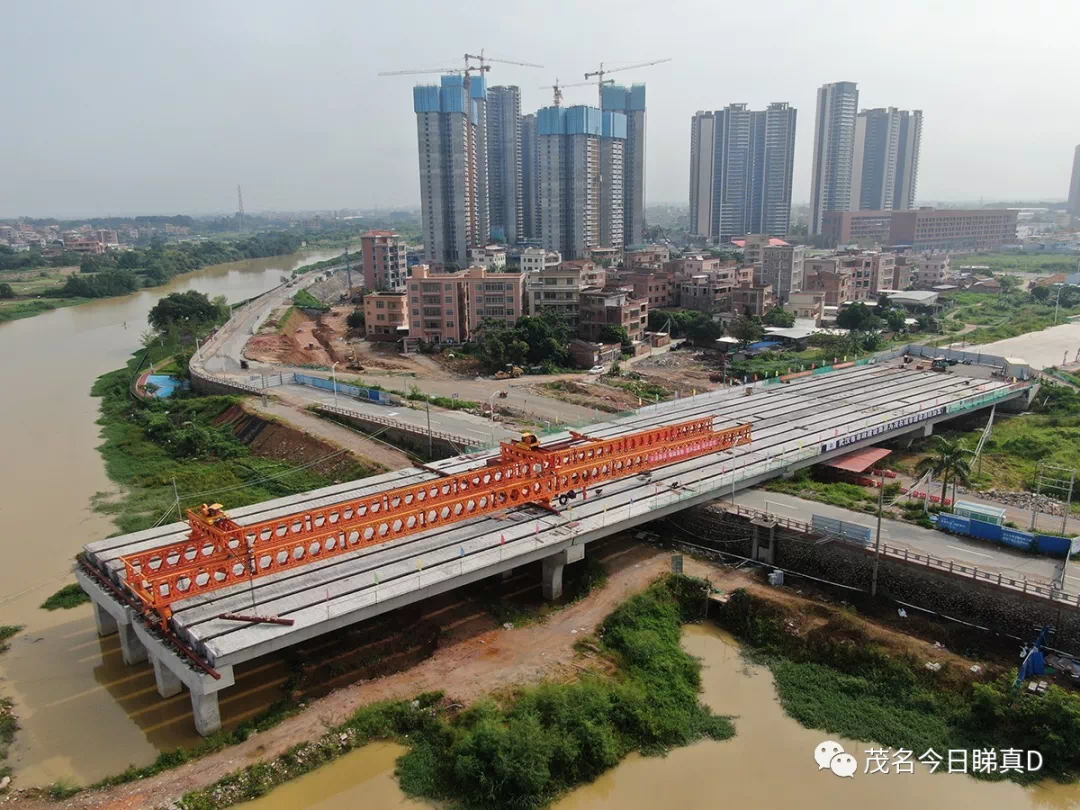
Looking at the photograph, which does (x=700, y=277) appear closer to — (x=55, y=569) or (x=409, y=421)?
(x=409, y=421)

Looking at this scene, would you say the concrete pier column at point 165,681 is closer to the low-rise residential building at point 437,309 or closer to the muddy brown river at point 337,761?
the muddy brown river at point 337,761

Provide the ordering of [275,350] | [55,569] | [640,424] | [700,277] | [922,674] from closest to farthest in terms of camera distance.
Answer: [922,674] < [55,569] < [640,424] < [275,350] < [700,277]

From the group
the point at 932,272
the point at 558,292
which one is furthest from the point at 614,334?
the point at 932,272

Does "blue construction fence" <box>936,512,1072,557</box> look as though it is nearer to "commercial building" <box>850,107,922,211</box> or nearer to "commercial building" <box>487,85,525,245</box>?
"commercial building" <box>487,85,525,245</box>

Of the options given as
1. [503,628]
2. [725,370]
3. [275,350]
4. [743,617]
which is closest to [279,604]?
[503,628]

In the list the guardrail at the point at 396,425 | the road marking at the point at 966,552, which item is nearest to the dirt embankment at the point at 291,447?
the guardrail at the point at 396,425

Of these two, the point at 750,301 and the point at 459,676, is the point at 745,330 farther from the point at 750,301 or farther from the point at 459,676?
the point at 459,676

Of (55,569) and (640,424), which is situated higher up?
(640,424)
